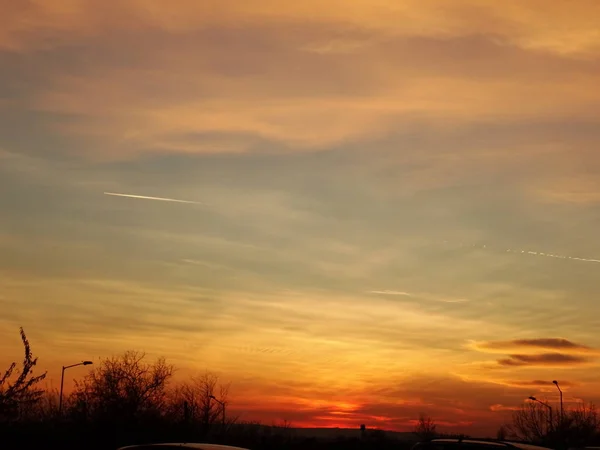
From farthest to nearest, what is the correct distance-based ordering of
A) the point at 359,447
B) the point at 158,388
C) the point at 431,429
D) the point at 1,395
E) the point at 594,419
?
the point at 431,429
the point at 594,419
the point at 359,447
the point at 158,388
the point at 1,395

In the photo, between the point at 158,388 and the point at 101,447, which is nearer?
the point at 101,447

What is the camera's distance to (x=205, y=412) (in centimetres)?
8225

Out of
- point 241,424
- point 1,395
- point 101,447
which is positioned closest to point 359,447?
point 241,424

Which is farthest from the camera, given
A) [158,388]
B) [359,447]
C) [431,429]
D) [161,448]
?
[431,429]

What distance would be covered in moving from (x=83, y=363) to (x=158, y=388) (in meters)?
6.40

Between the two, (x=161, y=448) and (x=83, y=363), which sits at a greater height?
(x=83, y=363)

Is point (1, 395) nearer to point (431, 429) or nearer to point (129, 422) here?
point (129, 422)

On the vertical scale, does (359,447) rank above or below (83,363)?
below

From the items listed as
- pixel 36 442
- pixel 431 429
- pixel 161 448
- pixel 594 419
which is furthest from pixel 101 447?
pixel 431 429

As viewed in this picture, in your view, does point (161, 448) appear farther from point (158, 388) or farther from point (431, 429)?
point (431, 429)

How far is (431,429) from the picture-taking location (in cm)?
13550

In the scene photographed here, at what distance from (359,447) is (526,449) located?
5574 cm

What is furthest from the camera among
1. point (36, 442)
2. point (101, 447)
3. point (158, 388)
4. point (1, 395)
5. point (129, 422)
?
point (158, 388)

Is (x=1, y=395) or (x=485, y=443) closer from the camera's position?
(x=485, y=443)
